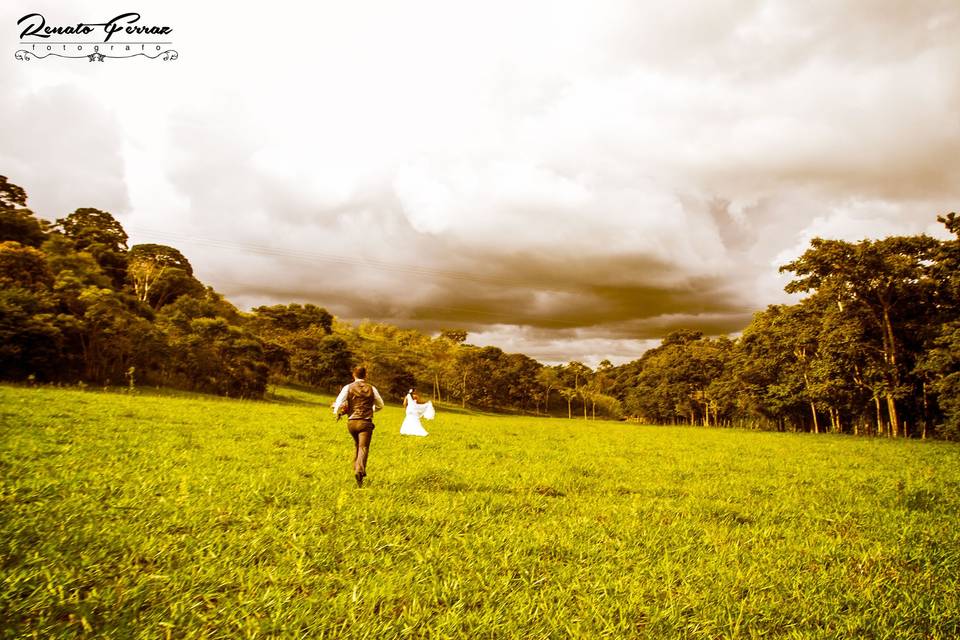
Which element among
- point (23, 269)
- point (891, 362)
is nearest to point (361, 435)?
point (891, 362)

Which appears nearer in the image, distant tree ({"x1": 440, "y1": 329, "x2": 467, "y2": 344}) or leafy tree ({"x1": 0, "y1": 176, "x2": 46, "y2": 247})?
leafy tree ({"x1": 0, "y1": 176, "x2": 46, "y2": 247})

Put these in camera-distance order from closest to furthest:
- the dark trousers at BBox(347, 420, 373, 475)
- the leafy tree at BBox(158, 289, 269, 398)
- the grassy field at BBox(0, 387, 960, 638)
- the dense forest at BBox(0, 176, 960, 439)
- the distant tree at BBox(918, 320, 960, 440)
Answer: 1. the grassy field at BBox(0, 387, 960, 638)
2. the dark trousers at BBox(347, 420, 373, 475)
3. the distant tree at BBox(918, 320, 960, 440)
4. the dense forest at BBox(0, 176, 960, 439)
5. the leafy tree at BBox(158, 289, 269, 398)

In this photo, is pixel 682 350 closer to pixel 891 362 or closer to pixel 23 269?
pixel 891 362

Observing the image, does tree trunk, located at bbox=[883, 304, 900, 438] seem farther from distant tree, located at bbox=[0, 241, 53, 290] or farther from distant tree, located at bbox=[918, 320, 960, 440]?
distant tree, located at bbox=[0, 241, 53, 290]

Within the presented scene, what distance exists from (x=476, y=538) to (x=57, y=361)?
45.1m

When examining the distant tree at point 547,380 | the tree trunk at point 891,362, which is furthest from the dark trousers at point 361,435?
the distant tree at point 547,380

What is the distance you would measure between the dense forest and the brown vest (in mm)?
33736

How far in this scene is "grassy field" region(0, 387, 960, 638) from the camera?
187 inches

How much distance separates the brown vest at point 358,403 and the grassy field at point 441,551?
160 cm

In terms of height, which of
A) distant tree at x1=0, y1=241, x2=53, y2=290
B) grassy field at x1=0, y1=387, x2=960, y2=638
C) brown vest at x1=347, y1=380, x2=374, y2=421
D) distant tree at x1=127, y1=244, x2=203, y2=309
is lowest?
grassy field at x1=0, y1=387, x2=960, y2=638

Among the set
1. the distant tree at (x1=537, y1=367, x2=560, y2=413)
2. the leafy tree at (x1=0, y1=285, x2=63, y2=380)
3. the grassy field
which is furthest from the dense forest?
the distant tree at (x1=537, y1=367, x2=560, y2=413)

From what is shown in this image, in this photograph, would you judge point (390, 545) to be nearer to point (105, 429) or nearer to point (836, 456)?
point (105, 429)

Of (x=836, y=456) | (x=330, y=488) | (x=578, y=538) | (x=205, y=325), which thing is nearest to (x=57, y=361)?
(x=205, y=325)

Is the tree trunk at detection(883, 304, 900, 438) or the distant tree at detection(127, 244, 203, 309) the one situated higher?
the distant tree at detection(127, 244, 203, 309)
